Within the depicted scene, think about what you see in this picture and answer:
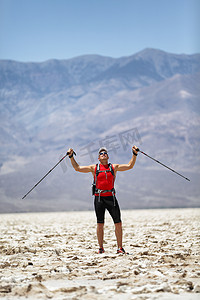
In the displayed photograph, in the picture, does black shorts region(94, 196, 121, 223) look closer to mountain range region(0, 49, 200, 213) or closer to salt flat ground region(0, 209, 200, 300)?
salt flat ground region(0, 209, 200, 300)

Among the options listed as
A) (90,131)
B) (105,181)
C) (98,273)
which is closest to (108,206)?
(105,181)

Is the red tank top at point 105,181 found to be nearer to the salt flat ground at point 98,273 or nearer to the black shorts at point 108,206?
the black shorts at point 108,206

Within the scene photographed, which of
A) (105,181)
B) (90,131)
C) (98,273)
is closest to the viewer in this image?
(98,273)

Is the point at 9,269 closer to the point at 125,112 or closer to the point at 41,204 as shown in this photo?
the point at 41,204

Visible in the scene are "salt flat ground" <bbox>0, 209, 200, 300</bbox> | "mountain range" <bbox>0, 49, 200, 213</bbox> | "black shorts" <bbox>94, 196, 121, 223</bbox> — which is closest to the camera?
"salt flat ground" <bbox>0, 209, 200, 300</bbox>

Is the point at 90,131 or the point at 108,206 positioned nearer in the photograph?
the point at 108,206

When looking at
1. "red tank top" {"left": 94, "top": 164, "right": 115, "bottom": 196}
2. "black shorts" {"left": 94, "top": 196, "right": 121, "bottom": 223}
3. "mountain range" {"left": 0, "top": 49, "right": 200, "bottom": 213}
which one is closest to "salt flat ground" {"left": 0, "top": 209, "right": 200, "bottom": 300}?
"black shorts" {"left": 94, "top": 196, "right": 121, "bottom": 223}

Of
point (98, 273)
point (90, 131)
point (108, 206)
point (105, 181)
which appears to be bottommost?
point (98, 273)

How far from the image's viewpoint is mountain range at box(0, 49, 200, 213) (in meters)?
91.4

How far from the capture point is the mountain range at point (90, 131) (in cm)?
9138

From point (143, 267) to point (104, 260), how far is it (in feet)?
2.67

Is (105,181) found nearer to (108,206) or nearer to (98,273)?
(108,206)

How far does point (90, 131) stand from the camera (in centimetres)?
11956

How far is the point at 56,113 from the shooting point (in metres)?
141
